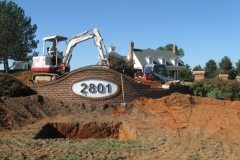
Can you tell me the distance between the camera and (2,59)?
122ft

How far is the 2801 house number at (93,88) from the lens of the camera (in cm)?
1559

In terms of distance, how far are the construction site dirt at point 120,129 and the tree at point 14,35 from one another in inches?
851

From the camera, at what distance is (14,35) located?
119 ft

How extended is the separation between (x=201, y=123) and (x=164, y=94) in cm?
488

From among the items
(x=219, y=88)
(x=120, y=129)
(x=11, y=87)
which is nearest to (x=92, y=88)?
(x=120, y=129)

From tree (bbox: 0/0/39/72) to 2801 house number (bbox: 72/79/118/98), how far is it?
72.5 feet

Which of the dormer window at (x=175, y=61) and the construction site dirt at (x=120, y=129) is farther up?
the dormer window at (x=175, y=61)

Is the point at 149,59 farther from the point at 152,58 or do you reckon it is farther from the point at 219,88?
the point at 219,88

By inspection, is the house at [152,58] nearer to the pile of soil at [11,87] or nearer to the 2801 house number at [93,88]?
the 2801 house number at [93,88]

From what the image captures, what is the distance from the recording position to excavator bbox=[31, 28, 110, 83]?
18.3m

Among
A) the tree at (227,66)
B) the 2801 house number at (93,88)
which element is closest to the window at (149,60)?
the tree at (227,66)

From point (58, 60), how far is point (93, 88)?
486cm

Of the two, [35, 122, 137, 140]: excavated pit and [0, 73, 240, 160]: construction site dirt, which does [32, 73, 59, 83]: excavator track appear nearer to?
[0, 73, 240, 160]: construction site dirt

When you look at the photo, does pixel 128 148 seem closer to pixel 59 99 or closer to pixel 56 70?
pixel 59 99
